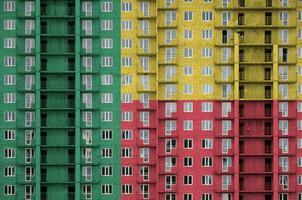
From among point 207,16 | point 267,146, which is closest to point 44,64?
point 207,16

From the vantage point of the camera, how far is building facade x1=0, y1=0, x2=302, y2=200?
100 metres

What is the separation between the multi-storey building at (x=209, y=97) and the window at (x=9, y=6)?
17.3m

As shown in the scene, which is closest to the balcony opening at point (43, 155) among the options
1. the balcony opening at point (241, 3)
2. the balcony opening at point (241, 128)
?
the balcony opening at point (241, 128)

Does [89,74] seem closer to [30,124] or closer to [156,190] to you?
[30,124]

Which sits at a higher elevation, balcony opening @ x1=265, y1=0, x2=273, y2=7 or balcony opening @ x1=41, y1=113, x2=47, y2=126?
balcony opening @ x1=265, y1=0, x2=273, y2=7

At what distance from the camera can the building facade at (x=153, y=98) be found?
100m

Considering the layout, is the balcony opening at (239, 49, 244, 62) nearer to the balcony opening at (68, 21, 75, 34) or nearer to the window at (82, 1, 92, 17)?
the window at (82, 1, 92, 17)

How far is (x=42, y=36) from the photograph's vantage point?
10056cm

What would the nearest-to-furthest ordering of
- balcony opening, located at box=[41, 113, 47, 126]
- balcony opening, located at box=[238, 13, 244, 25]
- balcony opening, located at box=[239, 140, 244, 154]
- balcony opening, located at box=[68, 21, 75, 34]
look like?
balcony opening, located at box=[41, 113, 47, 126]
balcony opening, located at box=[239, 140, 244, 154]
balcony opening, located at box=[68, 21, 75, 34]
balcony opening, located at box=[238, 13, 244, 25]

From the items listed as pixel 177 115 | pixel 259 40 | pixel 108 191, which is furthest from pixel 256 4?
pixel 108 191

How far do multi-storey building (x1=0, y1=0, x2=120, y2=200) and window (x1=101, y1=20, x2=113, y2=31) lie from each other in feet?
0.51

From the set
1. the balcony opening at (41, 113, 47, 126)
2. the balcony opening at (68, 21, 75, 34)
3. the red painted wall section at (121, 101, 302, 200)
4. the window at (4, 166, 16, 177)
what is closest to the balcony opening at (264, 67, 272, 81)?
the red painted wall section at (121, 101, 302, 200)

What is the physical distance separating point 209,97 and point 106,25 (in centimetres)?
Answer: 1972

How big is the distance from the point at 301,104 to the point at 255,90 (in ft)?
25.1
